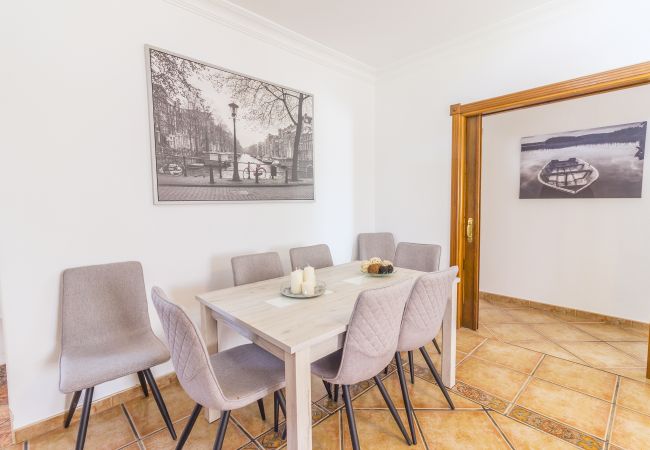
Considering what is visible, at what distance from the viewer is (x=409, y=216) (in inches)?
132

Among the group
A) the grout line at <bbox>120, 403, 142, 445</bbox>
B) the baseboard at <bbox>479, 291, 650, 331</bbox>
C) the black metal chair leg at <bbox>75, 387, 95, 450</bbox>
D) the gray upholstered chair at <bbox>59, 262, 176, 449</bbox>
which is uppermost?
the gray upholstered chair at <bbox>59, 262, 176, 449</bbox>

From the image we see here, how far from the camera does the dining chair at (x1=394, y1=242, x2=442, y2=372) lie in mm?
2592

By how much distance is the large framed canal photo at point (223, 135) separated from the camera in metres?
2.08

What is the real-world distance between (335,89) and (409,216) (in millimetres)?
1491

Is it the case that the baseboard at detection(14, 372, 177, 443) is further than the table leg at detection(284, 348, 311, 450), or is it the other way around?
the baseboard at detection(14, 372, 177, 443)

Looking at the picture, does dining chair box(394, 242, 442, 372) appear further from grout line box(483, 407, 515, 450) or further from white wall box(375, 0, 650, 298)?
grout line box(483, 407, 515, 450)

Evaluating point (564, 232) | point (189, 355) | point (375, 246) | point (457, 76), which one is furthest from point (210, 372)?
point (564, 232)

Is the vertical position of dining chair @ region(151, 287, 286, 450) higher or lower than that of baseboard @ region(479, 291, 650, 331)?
higher

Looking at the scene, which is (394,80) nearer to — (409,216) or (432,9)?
(432,9)

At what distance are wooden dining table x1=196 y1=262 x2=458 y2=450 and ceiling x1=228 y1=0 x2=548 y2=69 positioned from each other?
6.34 feet

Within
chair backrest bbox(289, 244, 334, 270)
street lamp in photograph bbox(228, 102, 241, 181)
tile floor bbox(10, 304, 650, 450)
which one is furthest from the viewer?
chair backrest bbox(289, 244, 334, 270)

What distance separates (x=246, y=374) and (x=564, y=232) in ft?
11.2

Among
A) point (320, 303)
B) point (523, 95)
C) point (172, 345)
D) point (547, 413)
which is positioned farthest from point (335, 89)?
point (547, 413)

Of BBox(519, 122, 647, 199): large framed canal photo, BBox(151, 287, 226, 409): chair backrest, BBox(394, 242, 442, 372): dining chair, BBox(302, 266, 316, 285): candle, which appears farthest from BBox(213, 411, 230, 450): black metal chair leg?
BBox(519, 122, 647, 199): large framed canal photo
